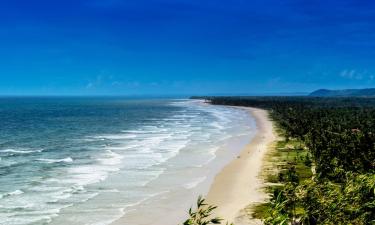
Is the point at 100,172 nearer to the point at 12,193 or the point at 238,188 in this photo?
the point at 12,193

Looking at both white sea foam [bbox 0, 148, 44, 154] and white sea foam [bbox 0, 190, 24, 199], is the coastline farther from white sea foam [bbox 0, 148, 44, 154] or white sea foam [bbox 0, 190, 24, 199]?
white sea foam [bbox 0, 148, 44, 154]

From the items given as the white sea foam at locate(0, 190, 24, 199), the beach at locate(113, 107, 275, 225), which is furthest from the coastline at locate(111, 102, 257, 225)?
the white sea foam at locate(0, 190, 24, 199)

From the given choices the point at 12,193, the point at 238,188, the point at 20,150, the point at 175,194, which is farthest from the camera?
the point at 20,150

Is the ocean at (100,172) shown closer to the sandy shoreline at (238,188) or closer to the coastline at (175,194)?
the coastline at (175,194)

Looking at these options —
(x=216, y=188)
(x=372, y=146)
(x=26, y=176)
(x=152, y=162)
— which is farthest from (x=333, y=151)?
(x=26, y=176)

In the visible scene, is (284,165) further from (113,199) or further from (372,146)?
(113,199)

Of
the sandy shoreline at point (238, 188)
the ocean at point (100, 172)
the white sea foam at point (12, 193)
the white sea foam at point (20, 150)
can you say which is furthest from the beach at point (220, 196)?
the white sea foam at point (20, 150)

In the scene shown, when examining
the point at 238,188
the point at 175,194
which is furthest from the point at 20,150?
the point at 238,188

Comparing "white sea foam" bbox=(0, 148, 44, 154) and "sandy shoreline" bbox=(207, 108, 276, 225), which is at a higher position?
"white sea foam" bbox=(0, 148, 44, 154)
